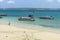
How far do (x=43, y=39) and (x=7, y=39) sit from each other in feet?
8.31

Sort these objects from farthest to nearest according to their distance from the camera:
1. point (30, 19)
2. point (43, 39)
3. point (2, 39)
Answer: point (30, 19) → point (43, 39) → point (2, 39)

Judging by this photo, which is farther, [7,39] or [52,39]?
[52,39]

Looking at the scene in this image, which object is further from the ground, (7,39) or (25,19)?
(7,39)

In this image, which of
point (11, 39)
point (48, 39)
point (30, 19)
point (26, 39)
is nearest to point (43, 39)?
point (48, 39)

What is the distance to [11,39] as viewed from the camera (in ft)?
39.0

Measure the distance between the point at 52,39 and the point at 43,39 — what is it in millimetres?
665

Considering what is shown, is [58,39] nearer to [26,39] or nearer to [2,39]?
[26,39]

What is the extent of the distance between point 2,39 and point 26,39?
1.62 meters

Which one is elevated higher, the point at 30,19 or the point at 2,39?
the point at 2,39

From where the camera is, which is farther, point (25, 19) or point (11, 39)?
point (25, 19)

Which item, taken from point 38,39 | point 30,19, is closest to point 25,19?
point 30,19

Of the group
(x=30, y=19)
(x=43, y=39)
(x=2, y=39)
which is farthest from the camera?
(x=30, y=19)

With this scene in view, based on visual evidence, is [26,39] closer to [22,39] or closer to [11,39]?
[22,39]

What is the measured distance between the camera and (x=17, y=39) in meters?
12.0
